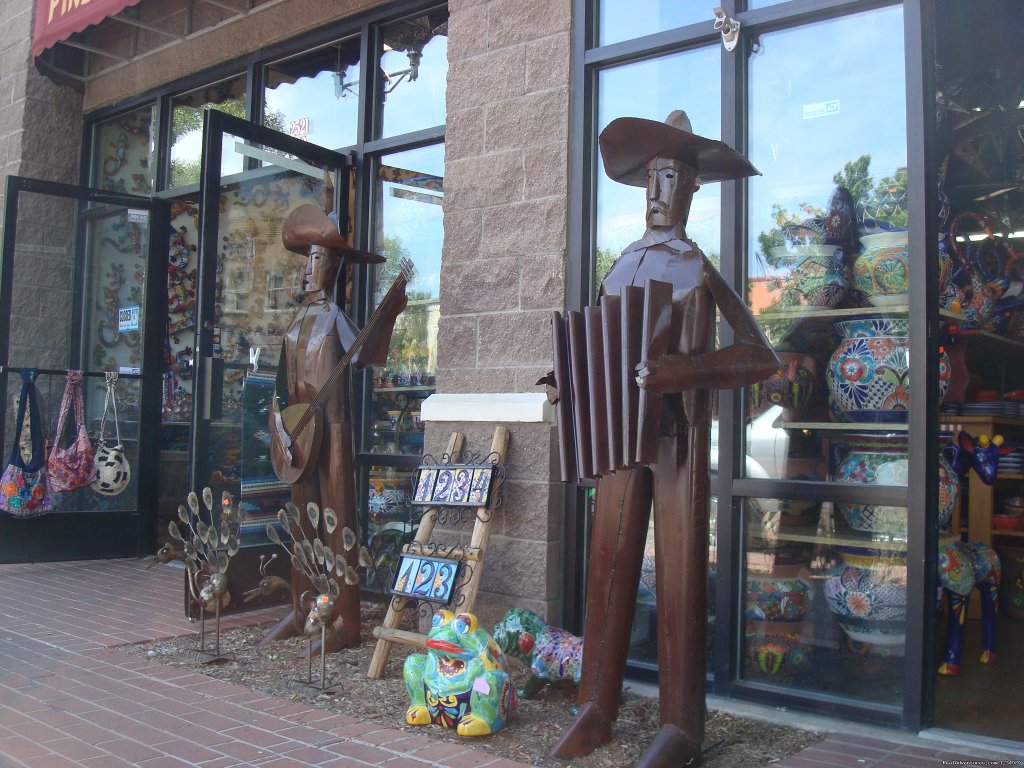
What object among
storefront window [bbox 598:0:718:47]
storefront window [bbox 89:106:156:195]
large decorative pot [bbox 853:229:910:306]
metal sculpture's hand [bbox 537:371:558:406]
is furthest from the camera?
storefront window [bbox 89:106:156:195]

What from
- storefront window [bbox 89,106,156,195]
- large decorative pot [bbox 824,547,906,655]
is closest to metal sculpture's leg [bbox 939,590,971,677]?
large decorative pot [bbox 824,547,906,655]

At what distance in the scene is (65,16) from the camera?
23.0 ft

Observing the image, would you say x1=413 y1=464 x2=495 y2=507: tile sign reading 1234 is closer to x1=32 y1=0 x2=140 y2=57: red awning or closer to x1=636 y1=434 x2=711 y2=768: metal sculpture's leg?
x1=636 y1=434 x2=711 y2=768: metal sculpture's leg

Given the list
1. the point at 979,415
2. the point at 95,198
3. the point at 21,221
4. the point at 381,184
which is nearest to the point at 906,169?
the point at 979,415

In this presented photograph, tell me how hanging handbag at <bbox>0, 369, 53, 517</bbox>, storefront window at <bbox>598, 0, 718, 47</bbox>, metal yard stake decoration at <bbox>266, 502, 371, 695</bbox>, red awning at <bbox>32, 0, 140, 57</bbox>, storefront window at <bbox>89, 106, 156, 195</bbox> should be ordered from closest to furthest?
metal yard stake decoration at <bbox>266, 502, 371, 695</bbox> → storefront window at <bbox>598, 0, 718, 47</bbox> → red awning at <bbox>32, 0, 140, 57</bbox> → hanging handbag at <bbox>0, 369, 53, 517</bbox> → storefront window at <bbox>89, 106, 156, 195</bbox>

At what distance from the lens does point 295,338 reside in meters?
4.98

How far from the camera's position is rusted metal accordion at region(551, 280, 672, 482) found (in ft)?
10.4

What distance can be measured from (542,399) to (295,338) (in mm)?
1375

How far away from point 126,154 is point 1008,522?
7.55 m

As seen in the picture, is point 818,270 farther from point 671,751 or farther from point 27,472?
point 27,472

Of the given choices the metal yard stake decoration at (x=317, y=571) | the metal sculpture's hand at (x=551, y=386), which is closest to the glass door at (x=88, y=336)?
the metal yard stake decoration at (x=317, y=571)

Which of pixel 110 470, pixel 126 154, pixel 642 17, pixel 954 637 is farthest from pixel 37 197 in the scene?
pixel 954 637

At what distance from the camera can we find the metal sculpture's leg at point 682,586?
10.7 feet

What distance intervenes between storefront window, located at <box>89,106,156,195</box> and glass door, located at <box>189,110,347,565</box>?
86.1 inches
